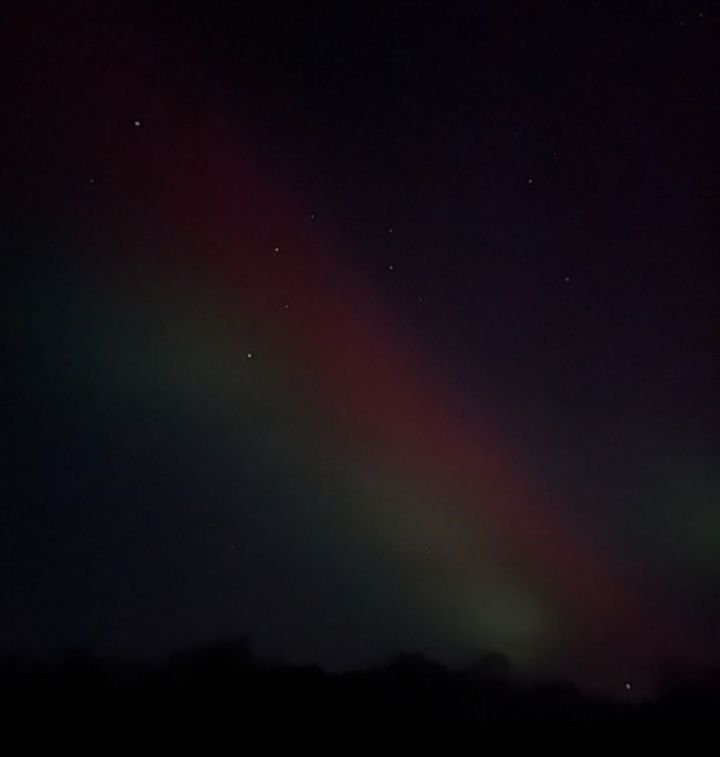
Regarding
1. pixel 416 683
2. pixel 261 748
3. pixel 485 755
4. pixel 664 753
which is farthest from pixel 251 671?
pixel 664 753

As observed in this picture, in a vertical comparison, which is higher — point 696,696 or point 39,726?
point 696,696

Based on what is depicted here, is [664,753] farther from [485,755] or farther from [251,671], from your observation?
[251,671]

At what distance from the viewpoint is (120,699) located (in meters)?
2.68

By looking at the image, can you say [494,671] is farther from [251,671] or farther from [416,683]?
[251,671]

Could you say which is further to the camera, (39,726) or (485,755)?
(485,755)

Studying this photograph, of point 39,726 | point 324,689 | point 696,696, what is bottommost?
point 39,726

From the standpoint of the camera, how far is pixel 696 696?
113 inches

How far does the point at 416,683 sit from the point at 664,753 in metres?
0.68

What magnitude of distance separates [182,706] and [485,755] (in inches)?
31.1

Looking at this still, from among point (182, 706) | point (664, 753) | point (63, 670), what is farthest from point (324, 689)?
point (664, 753)

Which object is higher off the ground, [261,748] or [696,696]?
[696,696]

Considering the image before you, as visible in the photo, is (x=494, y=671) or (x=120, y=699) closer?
(x=120, y=699)

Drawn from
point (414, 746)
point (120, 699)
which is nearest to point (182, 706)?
point (120, 699)

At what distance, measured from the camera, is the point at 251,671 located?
108 inches
